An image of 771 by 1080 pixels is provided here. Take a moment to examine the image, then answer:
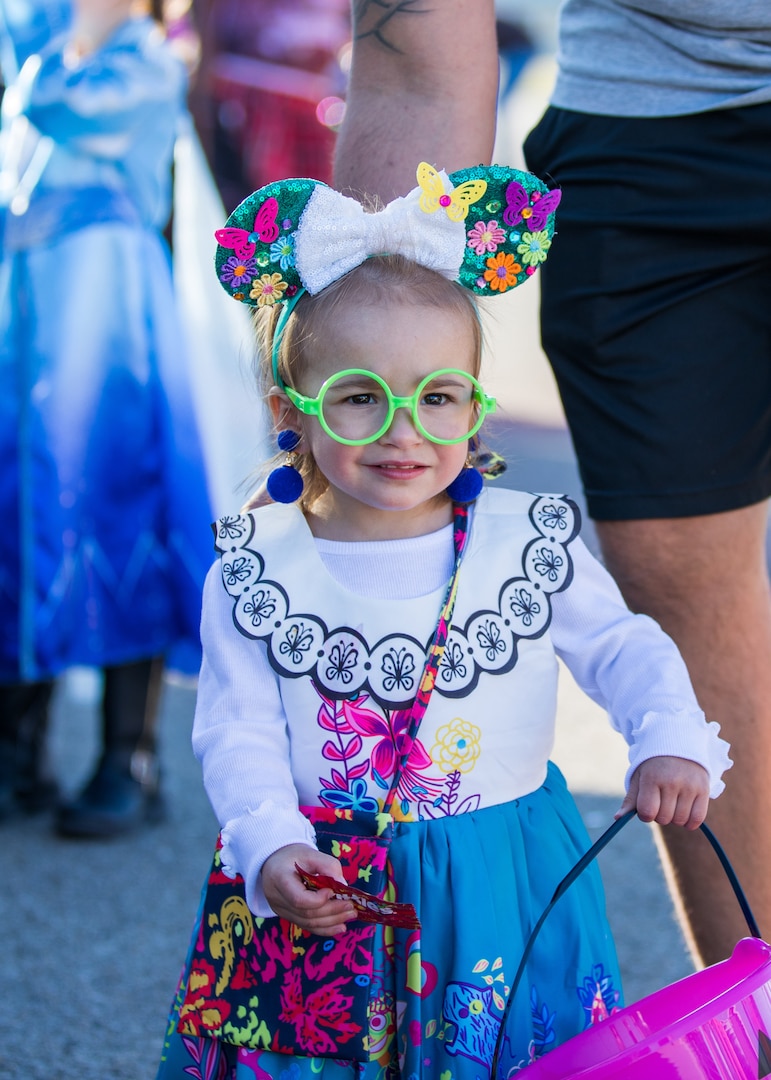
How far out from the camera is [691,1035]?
1209mm

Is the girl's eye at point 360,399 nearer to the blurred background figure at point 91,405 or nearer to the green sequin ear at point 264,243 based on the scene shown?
the green sequin ear at point 264,243

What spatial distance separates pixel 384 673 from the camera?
1510mm

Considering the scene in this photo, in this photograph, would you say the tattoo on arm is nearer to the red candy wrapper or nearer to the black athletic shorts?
the black athletic shorts

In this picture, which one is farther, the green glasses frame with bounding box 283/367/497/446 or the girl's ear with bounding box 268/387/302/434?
the girl's ear with bounding box 268/387/302/434

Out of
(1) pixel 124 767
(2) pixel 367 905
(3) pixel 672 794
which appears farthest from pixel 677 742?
(1) pixel 124 767

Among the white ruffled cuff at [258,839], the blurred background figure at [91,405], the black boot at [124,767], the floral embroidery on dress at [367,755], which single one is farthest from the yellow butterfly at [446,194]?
the black boot at [124,767]

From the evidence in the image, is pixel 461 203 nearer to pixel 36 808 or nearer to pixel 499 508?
pixel 499 508

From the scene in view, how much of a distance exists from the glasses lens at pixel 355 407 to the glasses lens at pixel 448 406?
0.15ft

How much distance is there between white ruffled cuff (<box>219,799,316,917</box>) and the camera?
142cm

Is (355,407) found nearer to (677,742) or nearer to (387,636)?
(387,636)

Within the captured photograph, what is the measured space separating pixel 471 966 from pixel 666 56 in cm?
122

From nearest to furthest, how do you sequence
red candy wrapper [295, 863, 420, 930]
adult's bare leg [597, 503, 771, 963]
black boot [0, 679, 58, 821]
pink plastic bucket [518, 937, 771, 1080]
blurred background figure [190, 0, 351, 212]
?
pink plastic bucket [518, 937, 771, 1080] → red candy wrapper [295, 863, 420, 930] → adult's bare leg [597, 503, 771, 963] → black boot [0, 679, 58, 821] → blurred background figure [190, 0, 351, 212]

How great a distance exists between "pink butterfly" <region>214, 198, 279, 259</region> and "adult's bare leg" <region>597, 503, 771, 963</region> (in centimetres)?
67

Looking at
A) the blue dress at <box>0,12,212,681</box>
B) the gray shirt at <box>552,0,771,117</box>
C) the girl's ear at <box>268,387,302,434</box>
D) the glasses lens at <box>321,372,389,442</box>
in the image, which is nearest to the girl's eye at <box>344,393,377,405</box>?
the glasses lens at <box>321,372,389,442</box>
